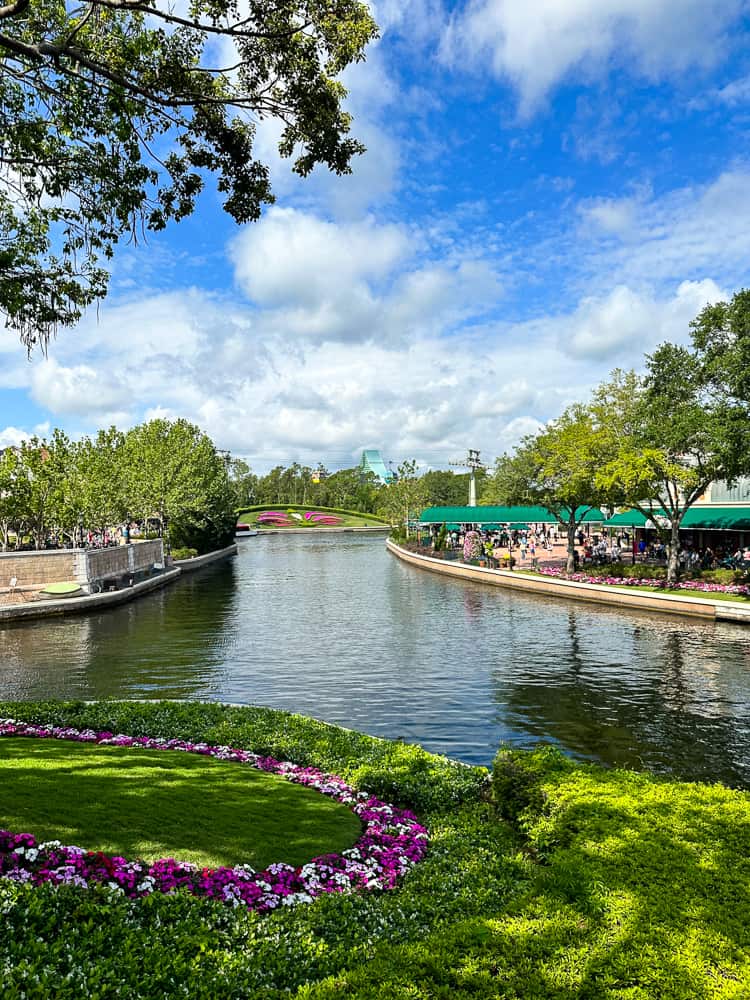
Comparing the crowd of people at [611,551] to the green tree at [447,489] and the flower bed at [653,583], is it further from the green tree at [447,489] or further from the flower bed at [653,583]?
the green tree at [447,489]

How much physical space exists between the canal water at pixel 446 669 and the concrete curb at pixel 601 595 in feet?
3.13

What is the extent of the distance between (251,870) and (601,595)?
28.1 m

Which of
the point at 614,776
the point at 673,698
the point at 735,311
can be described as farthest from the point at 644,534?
the point at 614,776

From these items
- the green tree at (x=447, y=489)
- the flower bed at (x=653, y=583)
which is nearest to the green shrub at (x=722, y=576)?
the flower bed at (x=653, y=583)

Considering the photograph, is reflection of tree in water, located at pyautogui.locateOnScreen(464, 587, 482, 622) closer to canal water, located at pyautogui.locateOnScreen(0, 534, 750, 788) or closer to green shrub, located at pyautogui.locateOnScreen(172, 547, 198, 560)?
canal water, located at pyautogui.locateOnScreen(0, 534, 750, 788)

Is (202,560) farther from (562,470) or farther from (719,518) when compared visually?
(719,518)

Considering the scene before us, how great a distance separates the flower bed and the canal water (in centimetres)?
370

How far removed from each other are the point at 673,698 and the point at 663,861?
11.1 m

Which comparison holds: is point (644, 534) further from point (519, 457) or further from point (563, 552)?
point (519, 457)

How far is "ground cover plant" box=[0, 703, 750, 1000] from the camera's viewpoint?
4230 millimetres

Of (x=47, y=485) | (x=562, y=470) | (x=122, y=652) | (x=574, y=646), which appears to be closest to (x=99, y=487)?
(x=47, y=485)

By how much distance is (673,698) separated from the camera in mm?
15758

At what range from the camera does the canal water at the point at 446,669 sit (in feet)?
43.6

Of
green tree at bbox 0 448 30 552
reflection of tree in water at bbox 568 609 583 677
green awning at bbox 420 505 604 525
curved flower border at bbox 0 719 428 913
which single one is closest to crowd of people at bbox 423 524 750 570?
green awning at bbox 420 505 604 525
